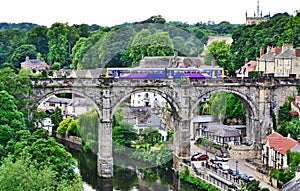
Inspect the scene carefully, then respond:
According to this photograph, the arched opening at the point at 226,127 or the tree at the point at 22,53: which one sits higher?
the tree at the point at 22,53

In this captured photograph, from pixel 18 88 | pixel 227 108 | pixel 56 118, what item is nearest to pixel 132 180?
pixel 18 88

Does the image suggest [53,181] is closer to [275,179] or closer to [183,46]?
[275,179]

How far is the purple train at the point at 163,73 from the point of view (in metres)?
56.5

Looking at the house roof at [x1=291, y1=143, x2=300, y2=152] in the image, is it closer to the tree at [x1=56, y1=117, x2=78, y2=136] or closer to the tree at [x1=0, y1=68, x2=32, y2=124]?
the tree at [x1=0, y1=68, x2=32, y2=124]

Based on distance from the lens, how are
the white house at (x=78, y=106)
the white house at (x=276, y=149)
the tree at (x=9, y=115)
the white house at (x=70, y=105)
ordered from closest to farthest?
1. the tree at (x=9, y=115)
2. the white house at (x=276, y=149)
3. the white house at (x=78, y=106)
4. the white house at (x=70, y=105)

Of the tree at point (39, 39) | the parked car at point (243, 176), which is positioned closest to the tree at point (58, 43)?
the tree at point (39, 39)

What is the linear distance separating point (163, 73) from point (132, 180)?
11.0m

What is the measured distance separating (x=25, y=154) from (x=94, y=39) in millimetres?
75380

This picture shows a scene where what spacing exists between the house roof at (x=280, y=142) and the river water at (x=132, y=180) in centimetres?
785

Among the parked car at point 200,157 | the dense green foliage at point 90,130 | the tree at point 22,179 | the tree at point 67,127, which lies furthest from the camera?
the tree at point 67,127

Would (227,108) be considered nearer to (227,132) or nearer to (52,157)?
(227,132)

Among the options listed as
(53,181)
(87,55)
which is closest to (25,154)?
(53,181)

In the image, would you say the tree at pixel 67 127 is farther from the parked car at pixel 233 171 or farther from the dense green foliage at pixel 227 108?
the parked car at pixel 233 171

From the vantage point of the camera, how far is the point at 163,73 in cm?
5712
